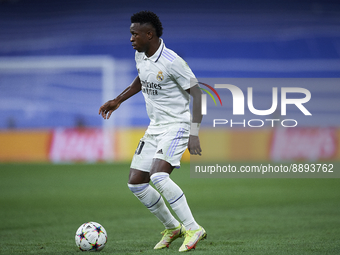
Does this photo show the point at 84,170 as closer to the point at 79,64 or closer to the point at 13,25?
the point at 79,64

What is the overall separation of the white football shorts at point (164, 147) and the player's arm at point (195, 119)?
0.10 m

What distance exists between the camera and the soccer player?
14.3 ft

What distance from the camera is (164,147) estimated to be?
4.39 metres

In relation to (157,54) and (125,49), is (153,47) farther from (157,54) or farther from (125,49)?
(125,49)

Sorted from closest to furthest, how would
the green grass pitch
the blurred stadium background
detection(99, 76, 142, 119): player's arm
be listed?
the green grass pitch, detection(99, 76, 142, 119): player's arm, the blurred stadium background

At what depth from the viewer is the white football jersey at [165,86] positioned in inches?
173

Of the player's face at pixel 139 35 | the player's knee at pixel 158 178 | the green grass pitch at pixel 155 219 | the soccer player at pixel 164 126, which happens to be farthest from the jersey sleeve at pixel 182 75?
the green grass pitch at pixel 155 219

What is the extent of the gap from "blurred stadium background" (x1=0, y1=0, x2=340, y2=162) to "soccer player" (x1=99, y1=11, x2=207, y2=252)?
17044 mm

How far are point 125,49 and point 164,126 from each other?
2292 cm

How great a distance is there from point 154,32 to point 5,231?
3.37 meters

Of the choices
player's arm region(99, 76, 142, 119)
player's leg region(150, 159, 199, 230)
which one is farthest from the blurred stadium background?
player's leg region(150, 159, 199, 230)

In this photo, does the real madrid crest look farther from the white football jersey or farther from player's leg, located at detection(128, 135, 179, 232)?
player's leg, located at detection(128, 135, 179, 232)

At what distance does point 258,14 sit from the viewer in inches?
1046

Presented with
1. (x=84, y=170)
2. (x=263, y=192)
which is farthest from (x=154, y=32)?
(x=84, y=170)
